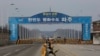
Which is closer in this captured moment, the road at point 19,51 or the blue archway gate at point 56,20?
the road at point 19,51

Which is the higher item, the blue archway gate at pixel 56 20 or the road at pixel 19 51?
the blue archway gate at pixel 56 20

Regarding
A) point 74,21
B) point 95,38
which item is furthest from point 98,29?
point 74,21

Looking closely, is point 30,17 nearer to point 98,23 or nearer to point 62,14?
point 62,14

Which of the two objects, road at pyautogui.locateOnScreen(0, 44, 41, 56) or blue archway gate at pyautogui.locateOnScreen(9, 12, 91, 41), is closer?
road at pyautogui.locateOnScreen(0, 44, 41, 56)

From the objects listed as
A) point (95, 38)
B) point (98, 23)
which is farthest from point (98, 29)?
point (95, 38)

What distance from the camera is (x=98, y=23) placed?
131 metres

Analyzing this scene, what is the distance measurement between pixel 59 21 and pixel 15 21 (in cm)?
1181

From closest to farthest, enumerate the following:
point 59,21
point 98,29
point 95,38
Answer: point 59,21 < point 95,38 < point 98,29

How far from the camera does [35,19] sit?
95312mm

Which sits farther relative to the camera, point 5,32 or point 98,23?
point 98,23

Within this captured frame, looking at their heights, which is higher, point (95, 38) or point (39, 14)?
point (39, 14)

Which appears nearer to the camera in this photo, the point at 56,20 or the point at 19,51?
the point at 19,51

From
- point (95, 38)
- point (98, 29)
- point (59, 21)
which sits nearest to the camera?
point (59, 21)

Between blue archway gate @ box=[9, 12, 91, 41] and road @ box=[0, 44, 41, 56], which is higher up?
blue archway gate @ box=[9, 12, 91, 41]
